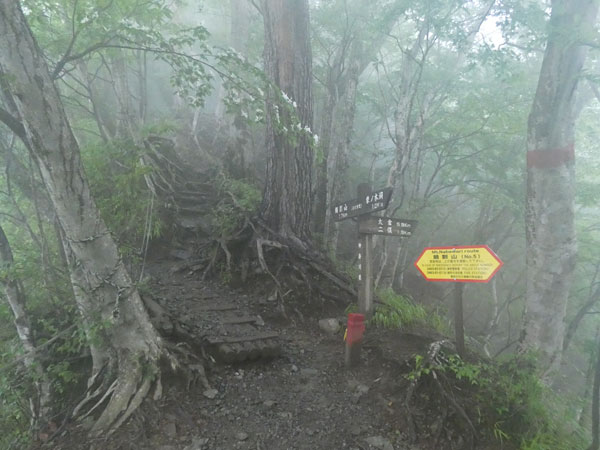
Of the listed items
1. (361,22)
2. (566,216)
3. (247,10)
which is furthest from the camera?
(247,10)

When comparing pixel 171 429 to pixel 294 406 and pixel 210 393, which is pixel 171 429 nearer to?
pixel 210 393

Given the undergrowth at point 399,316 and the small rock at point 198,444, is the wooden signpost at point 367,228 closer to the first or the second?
the undergrowth at point 399,316

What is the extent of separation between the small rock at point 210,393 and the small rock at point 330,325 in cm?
225

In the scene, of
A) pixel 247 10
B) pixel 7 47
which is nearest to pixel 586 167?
pixel 247 10

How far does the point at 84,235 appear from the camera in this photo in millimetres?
3396

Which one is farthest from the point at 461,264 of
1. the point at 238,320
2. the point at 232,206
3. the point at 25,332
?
the point at 232,206

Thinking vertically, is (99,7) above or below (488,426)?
above

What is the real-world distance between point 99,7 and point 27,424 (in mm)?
4989

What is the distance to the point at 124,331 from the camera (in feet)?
12.1

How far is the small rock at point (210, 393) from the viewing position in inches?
152

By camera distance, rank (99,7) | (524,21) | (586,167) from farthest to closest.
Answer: (586,167) < (524,21) < (99,7)

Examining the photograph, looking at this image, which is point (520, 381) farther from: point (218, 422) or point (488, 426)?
point (218, 422)

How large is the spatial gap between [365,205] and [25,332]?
182 inches

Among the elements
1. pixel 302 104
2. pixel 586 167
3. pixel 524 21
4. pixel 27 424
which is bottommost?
pixel 27 424
